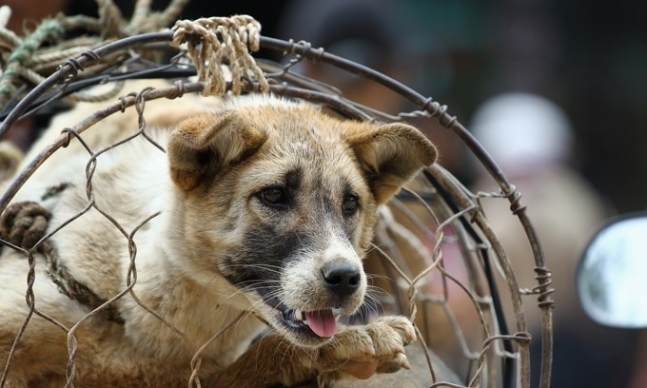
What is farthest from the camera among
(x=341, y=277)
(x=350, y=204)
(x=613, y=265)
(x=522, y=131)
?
(x=522, y=131)

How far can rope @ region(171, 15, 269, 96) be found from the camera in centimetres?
234

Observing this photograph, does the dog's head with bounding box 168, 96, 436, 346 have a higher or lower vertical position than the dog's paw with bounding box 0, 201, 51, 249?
higher

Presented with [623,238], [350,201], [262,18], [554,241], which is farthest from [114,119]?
[262,18]

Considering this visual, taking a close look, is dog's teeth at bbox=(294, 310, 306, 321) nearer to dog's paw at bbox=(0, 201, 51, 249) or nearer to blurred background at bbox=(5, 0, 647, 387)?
dog's paw at bbox=(0, 201, 51, 249)

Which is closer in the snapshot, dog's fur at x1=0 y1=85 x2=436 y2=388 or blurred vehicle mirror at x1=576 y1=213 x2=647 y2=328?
dog's fur at x1=0 y1=85 x2=436 y2=388

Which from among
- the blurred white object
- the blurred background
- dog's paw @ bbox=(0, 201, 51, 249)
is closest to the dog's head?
dog's paw @ bbox=(0, 201, 51, 249)

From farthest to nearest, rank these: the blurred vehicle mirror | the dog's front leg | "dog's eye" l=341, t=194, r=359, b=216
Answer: the blurred vehicle mirror, "dog's eye" l=341, t=194, r=359, b=216, the dog's front leg

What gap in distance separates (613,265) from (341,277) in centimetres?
100

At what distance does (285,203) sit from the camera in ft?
8.25

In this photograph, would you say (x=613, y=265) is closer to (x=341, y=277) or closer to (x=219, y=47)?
(x=341, y=277)

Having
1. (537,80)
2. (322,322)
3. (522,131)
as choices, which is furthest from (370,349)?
(537,80)

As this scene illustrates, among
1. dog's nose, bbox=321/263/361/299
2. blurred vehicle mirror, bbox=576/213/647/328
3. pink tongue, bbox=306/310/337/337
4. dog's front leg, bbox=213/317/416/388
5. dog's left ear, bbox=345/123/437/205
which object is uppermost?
dog's left ear, bbox=345/123/437/205

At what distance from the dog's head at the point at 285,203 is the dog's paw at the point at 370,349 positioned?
70mm

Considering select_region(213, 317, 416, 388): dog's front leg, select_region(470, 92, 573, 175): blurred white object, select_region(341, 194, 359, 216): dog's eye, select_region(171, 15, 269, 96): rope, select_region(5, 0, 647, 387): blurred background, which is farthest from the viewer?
select_region(5, 0, 647, 387): blurred background
